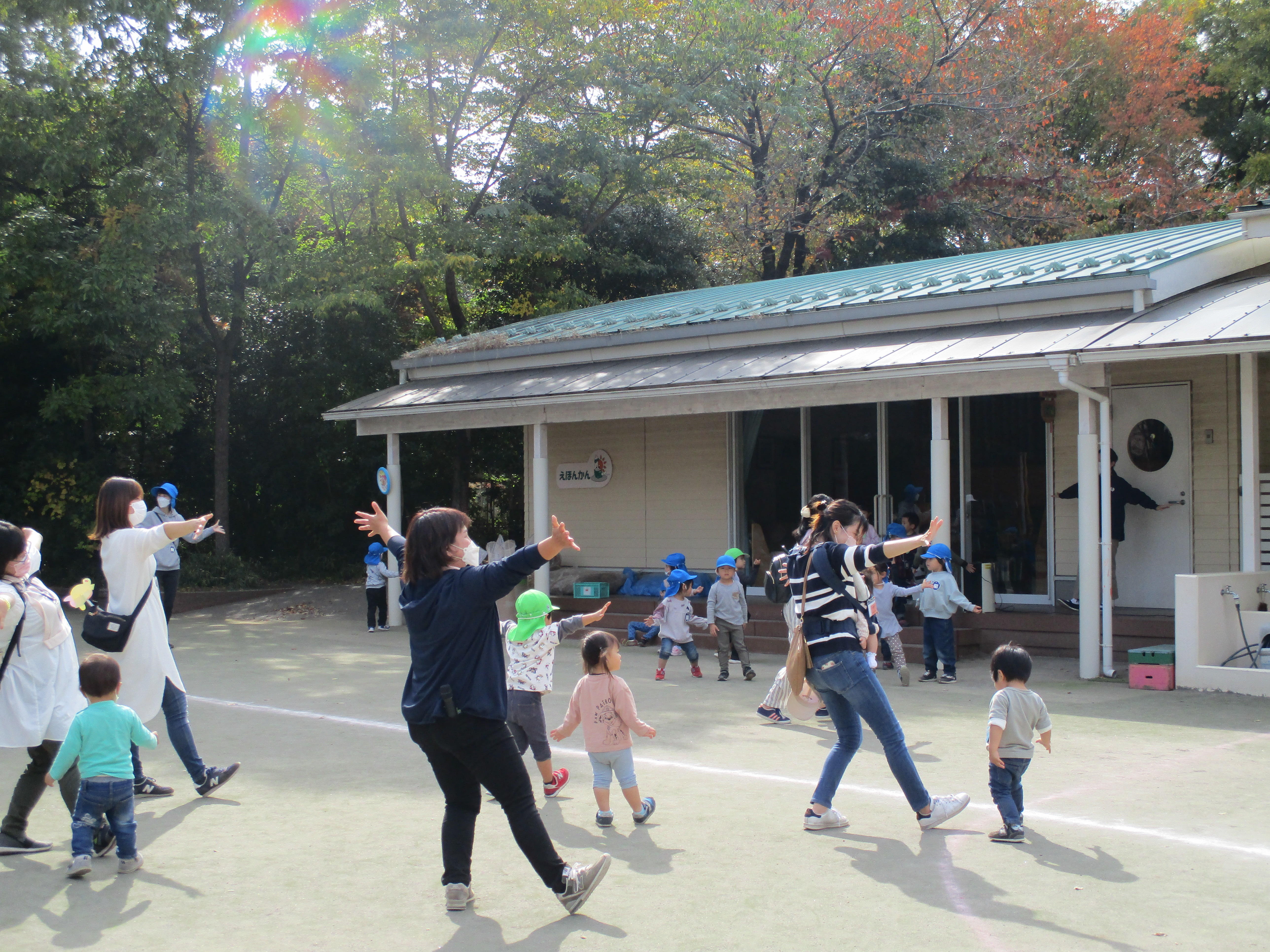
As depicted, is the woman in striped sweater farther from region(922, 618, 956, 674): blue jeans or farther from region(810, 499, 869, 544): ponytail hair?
region(922, 618, 956, 674): blue jeans

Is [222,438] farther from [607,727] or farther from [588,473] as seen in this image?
[607,727]

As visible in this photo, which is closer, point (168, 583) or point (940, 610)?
point (940, 610)

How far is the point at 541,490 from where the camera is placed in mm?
14297

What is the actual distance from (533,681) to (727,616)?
4.53m

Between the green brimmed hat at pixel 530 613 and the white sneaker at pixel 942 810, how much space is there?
217cm

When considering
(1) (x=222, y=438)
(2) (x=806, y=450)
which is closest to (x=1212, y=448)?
(2) (x=806, y=450)

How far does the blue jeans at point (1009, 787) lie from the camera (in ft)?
16.9

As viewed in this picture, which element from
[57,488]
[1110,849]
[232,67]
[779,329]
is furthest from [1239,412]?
[57,488]

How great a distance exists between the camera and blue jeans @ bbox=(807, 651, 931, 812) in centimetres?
517

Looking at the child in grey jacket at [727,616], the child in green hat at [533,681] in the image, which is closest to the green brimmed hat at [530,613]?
the child in green hat at [533,681]

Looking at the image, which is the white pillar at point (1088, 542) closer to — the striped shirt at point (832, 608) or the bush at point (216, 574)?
the striped shirt at point (832, 608)

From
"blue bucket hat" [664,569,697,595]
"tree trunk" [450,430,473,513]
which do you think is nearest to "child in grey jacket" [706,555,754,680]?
"blue bucket hat" [664,569,697,595]

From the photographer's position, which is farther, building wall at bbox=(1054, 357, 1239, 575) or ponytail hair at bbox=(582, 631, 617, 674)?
building wall at bbox=(1054, 357, 1239, 575)

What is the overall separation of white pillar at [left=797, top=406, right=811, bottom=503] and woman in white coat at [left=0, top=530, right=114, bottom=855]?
33.2 ft
